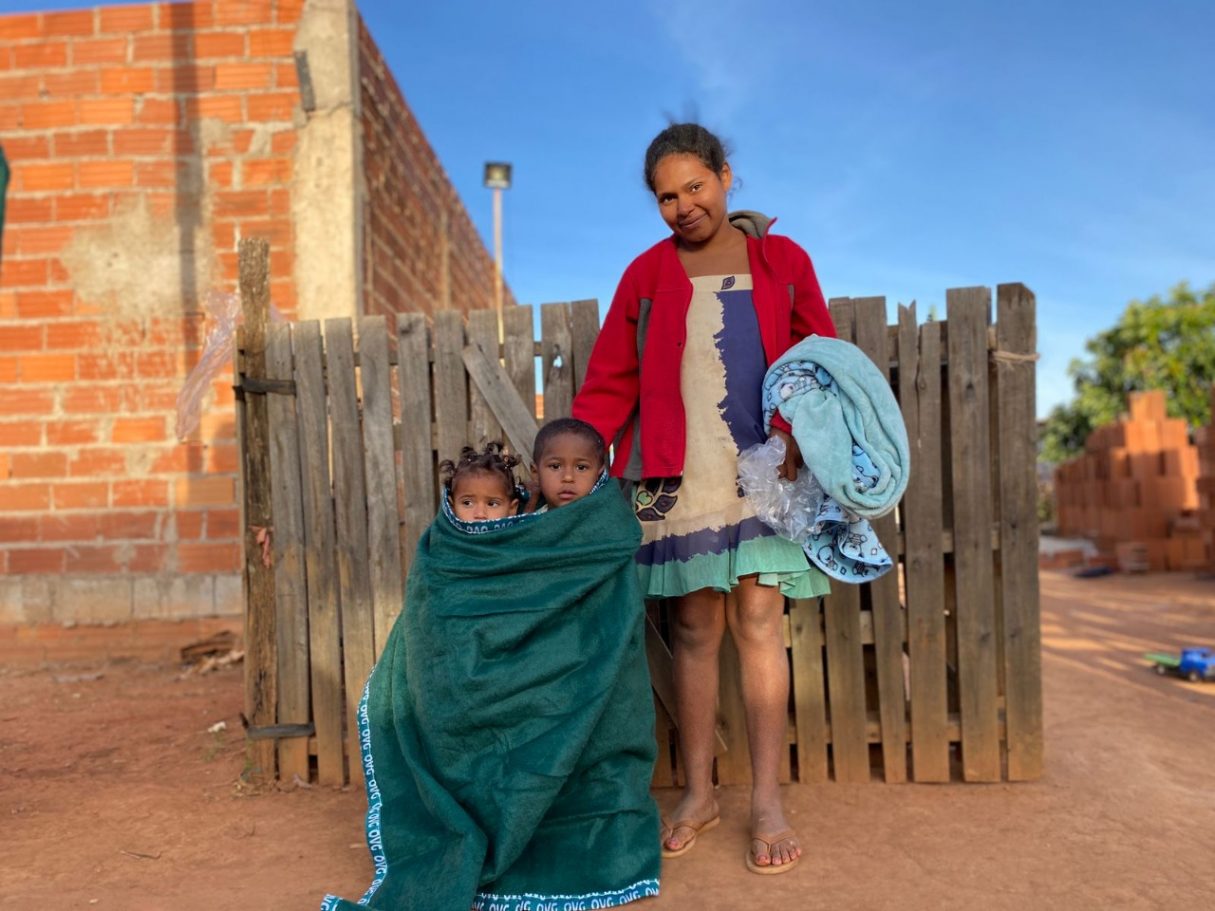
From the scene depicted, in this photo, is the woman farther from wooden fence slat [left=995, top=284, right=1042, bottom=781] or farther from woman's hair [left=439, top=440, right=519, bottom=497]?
wooden fence slat [left=995, top=284, right=1042, bottom=781]

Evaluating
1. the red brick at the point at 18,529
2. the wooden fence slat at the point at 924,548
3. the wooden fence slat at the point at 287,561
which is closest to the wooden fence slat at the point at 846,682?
the wooden fence slat at the point at 924,548

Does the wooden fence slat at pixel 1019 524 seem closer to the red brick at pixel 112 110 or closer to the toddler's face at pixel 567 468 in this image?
the toddler's face at pixel 567 468

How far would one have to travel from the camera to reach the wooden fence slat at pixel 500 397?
348 centimetres

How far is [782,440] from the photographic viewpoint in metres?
2.72

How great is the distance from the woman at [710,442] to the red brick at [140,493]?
12.3 ft

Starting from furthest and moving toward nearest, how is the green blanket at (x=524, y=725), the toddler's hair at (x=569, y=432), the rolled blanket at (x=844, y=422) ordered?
the toddler's hair at (x=569, y=432), the rolled blanket at (x=844, y=422), the green blanket at (x=524, y=725)

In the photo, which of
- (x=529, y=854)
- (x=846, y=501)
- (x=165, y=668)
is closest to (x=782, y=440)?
(x=846, y=501)

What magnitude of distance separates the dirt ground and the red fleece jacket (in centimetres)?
126

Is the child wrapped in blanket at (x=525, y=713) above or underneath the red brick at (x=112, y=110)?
underneath

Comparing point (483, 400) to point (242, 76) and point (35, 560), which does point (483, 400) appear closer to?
point (242, 76)

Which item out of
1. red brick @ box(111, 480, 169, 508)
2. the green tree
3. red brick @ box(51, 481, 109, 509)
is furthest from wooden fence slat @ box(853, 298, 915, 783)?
the green tree

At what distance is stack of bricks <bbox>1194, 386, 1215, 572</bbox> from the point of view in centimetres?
1126

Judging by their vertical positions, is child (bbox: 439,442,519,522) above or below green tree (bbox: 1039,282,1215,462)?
below

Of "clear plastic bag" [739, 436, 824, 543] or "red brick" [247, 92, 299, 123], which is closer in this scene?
"clear plastic bag" [739, 436, 824, 543]
